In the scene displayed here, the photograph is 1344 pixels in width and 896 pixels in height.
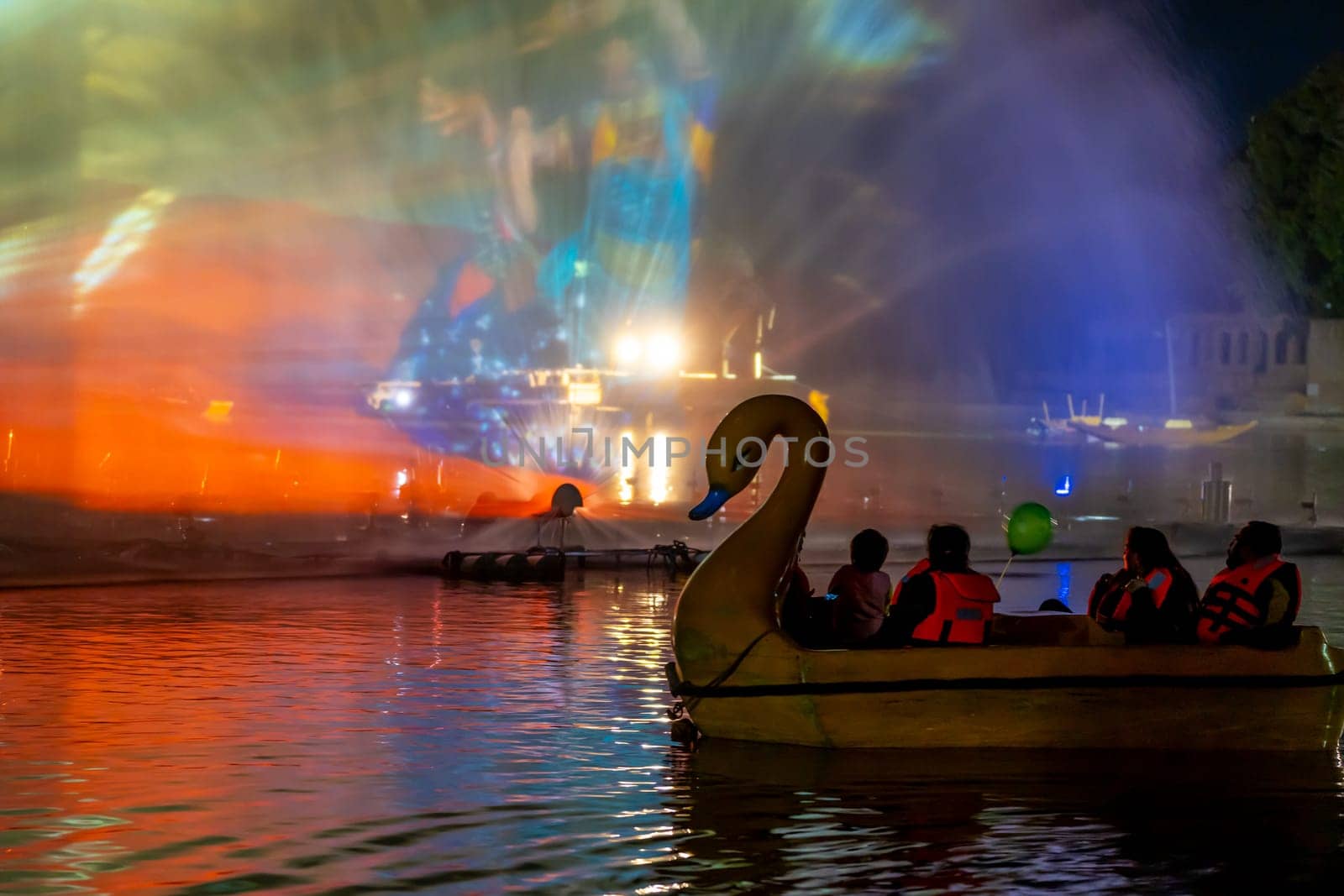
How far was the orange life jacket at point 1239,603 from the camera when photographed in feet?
34.0

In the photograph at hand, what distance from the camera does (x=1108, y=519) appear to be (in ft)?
150

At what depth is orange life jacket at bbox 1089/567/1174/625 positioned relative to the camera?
1042 cm

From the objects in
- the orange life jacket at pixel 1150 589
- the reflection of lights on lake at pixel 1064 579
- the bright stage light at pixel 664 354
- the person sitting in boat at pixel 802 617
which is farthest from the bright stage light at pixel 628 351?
the orange life jacket at pixel 1150 589

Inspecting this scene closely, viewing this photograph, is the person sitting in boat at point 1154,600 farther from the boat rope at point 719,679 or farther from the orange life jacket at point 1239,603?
the boat rope at point 719,679

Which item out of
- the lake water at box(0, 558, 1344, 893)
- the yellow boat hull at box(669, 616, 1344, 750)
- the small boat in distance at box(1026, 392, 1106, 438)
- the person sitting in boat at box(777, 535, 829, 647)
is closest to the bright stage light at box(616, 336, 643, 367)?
the small boat in distance at box(1026, 392, 1106, 438)

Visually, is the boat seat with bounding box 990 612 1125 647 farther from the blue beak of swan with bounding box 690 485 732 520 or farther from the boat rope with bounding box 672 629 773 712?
the blue beak of swan with bounding box 690 485 732 520

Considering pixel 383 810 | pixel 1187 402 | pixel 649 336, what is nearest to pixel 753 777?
pixel 383 810

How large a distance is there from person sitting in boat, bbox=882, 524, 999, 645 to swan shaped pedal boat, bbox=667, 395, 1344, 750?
21 cm

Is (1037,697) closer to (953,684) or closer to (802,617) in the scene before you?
(953,684)

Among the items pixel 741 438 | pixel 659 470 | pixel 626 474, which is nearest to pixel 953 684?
pixel 741 438

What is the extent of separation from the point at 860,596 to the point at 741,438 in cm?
125

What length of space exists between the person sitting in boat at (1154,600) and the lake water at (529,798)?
2.45ft

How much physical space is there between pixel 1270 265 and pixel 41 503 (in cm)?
4727

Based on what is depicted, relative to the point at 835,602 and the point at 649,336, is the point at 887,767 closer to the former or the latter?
the point at 835,602
